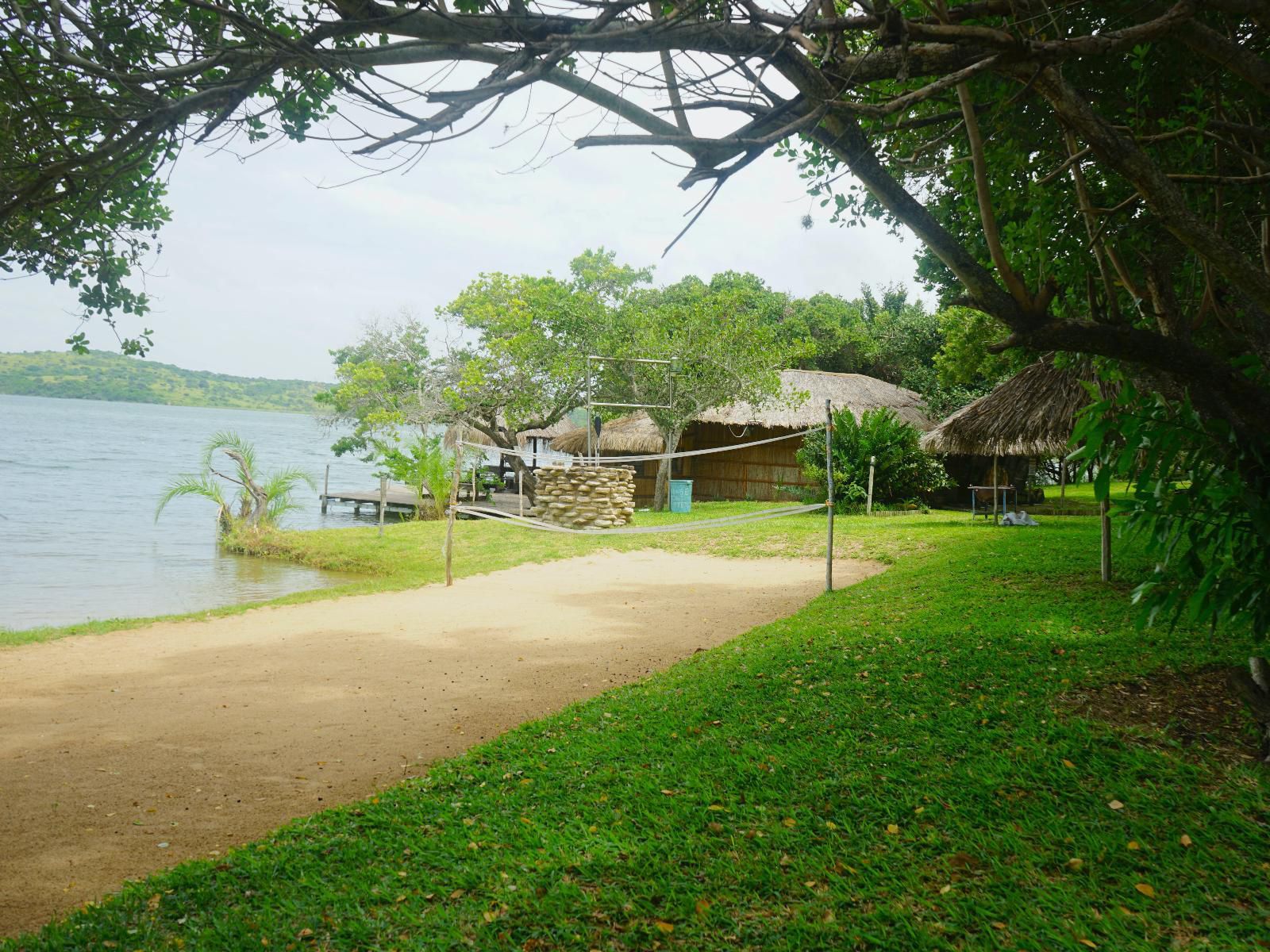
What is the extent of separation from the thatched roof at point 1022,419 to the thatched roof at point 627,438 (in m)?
7.96

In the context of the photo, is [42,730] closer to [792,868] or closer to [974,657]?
[792,868]

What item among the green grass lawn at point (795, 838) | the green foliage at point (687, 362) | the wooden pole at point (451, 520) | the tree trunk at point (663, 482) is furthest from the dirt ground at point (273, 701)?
the tree trunk at point (663, 482)

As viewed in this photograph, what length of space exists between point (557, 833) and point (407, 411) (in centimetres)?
2154

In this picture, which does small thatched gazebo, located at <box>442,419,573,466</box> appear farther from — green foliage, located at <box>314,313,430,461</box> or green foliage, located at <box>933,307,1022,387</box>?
green foliage, located at <box>933,307,1022,387</box>

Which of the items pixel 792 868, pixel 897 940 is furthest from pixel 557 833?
pixel 897 940

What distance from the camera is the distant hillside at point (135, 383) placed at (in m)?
65.2

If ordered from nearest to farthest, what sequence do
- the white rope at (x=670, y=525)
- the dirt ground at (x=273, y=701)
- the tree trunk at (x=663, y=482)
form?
the dirt ground at (x=273, y=701), the white rope at (x=670, y=525), the tree trunk at (x=663, y=482)

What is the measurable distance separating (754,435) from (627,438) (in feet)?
11.3

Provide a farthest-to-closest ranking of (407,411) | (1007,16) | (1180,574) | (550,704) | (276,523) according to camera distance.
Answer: (407,411), (276,523), (550,704), (1007,16), (1180,574)

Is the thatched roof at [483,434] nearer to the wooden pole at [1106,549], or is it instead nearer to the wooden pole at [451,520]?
the wooden pole at [451,520]

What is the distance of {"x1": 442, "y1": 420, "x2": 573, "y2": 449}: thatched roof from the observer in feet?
75.6

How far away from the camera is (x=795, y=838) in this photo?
297 centimetres

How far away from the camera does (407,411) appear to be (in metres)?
23.5

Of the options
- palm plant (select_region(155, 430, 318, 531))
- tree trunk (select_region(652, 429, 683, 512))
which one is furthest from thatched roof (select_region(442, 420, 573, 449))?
palm plant (select_region(155, 430, 318, 531))
